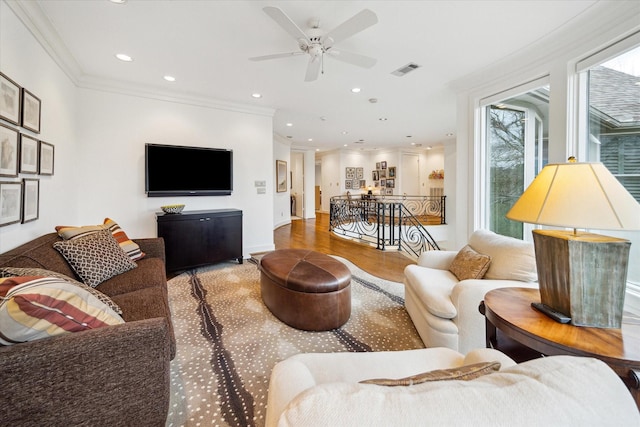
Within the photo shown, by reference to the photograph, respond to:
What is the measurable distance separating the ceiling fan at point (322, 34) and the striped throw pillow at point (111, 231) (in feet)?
7.67

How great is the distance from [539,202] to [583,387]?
3.32ft

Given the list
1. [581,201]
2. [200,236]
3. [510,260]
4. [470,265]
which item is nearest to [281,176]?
[200,236]

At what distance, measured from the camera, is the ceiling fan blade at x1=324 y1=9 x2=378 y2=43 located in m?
1.85

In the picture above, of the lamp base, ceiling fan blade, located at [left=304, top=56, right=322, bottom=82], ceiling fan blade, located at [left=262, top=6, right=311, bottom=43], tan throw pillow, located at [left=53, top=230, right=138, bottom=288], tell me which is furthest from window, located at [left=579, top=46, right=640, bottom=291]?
tan throw pillow, located at [left=53, top=230, right=138, bottom=288]

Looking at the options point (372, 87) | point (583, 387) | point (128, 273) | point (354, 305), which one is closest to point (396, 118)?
point (372, 87)

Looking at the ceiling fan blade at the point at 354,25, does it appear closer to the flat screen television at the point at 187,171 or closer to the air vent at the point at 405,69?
the air vent at the point at 405,69

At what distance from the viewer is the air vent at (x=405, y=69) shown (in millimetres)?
3152

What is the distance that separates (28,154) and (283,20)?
2.34 metres

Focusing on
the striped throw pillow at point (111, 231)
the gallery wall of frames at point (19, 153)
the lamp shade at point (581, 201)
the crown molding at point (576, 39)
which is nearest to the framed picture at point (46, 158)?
the gallery wall of frames at point (19, 153)

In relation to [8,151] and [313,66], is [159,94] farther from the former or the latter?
[313,66]

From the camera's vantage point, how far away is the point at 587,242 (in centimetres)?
110

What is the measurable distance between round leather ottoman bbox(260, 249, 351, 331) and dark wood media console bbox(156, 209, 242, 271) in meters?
1.75

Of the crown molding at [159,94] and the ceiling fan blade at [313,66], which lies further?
the crown molding at [159,94]

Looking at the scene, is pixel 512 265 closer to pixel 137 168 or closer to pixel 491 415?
pixel 491 415
